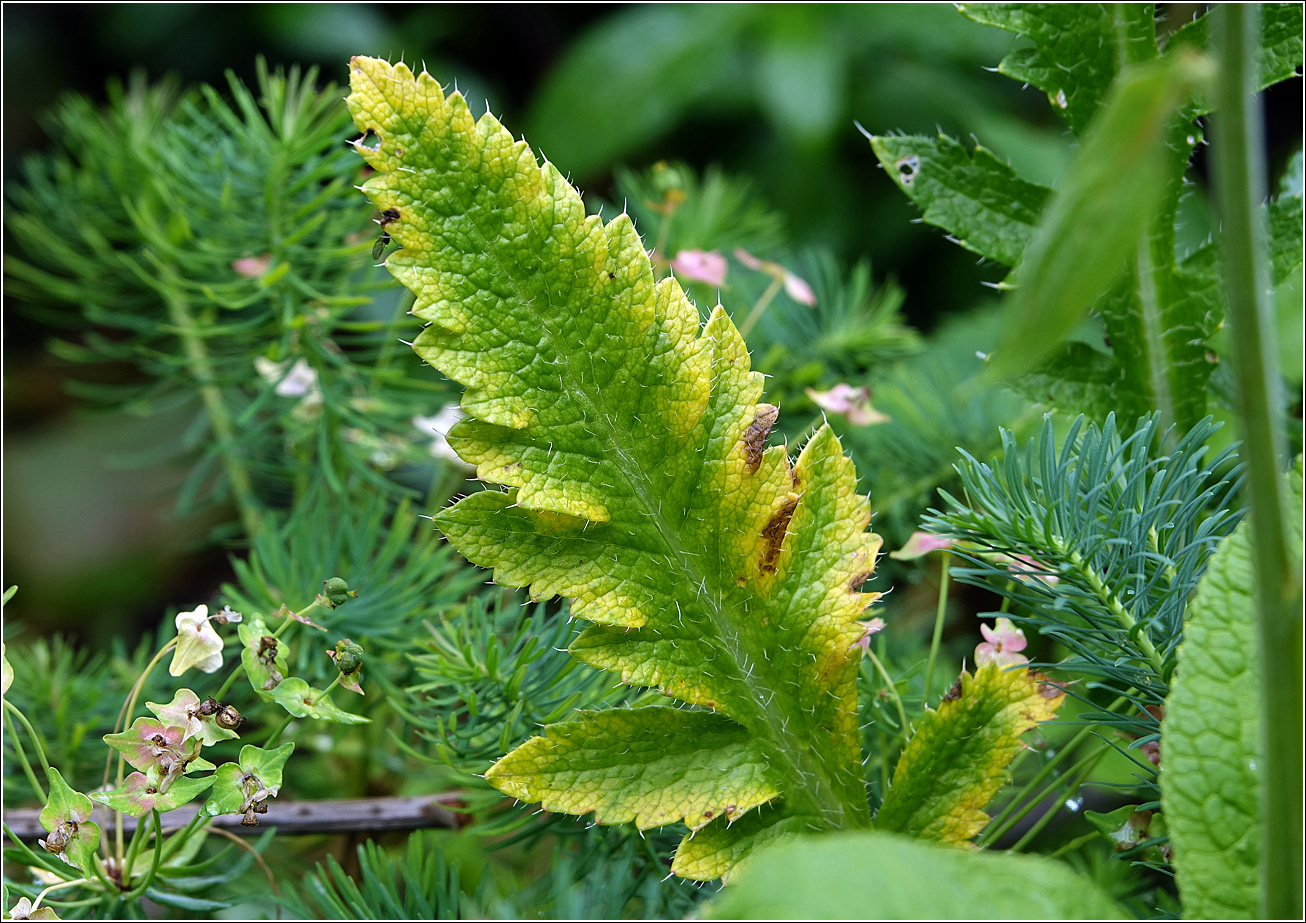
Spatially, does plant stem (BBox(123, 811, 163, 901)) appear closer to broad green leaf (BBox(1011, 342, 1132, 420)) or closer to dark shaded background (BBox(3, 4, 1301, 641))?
broad green leaf (BBox(1011, 342, 1132, 420))

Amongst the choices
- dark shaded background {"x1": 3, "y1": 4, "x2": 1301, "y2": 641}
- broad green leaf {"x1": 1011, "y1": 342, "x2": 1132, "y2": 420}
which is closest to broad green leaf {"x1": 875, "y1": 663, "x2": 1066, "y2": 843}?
broad green leaf {"x1": 1011, "y1": 342, "x2": 1132, "y2": 420}

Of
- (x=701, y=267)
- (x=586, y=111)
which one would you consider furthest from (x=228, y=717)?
(x=586, y=111)

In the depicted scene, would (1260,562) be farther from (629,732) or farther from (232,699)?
(232,699)

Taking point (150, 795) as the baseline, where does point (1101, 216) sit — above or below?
above

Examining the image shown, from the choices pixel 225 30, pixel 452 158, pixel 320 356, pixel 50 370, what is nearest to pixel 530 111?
pixel 225 30

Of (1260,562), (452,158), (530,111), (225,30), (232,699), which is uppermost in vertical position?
(225,30)

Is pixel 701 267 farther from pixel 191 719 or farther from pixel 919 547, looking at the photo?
pixel 191 719

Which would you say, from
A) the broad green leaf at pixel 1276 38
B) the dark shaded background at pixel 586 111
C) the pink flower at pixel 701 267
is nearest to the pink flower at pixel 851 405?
the pink flower at pixel 701 267
